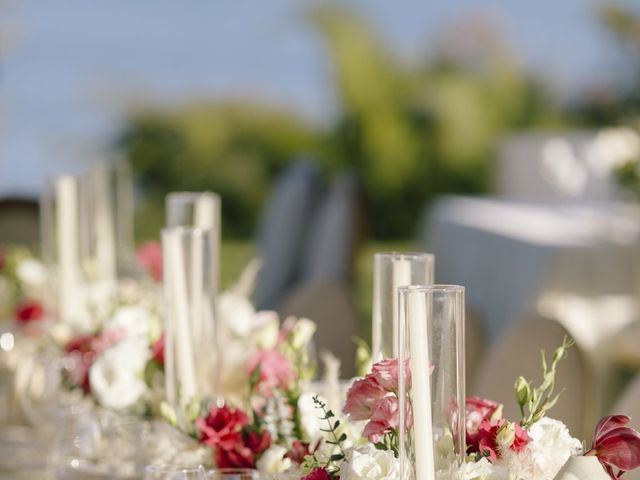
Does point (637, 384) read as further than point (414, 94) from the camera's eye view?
No

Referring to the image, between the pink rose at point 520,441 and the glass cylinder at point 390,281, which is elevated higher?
the glass cylinder at point 390,281

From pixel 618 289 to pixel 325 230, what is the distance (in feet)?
3.12

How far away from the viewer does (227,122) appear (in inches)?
378

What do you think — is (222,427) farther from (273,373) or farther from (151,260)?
(151,260)

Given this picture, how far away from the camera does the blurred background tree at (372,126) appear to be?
937cm

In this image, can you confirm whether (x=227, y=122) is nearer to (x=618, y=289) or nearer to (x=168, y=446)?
(x=618, y=289)

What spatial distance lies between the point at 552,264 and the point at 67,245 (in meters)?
1.81

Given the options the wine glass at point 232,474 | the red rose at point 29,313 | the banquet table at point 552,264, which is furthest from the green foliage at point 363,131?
the wine glass at point 232,474

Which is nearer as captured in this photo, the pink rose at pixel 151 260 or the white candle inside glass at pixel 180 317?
the white candle inside glass at pixel 180 317

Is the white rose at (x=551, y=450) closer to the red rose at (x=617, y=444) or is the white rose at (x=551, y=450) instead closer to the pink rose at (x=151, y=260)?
the red rose at (x=617, y=444)

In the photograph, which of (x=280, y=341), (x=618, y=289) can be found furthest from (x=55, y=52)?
(x=280, y=341)

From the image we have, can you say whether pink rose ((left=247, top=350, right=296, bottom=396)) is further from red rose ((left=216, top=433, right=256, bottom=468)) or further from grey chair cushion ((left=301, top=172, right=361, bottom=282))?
grey chair cushion ((left=301, top=172, right=361, bottom=282))

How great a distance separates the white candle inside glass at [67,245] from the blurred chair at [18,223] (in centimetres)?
234

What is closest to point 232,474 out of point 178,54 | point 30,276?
point 30,276
